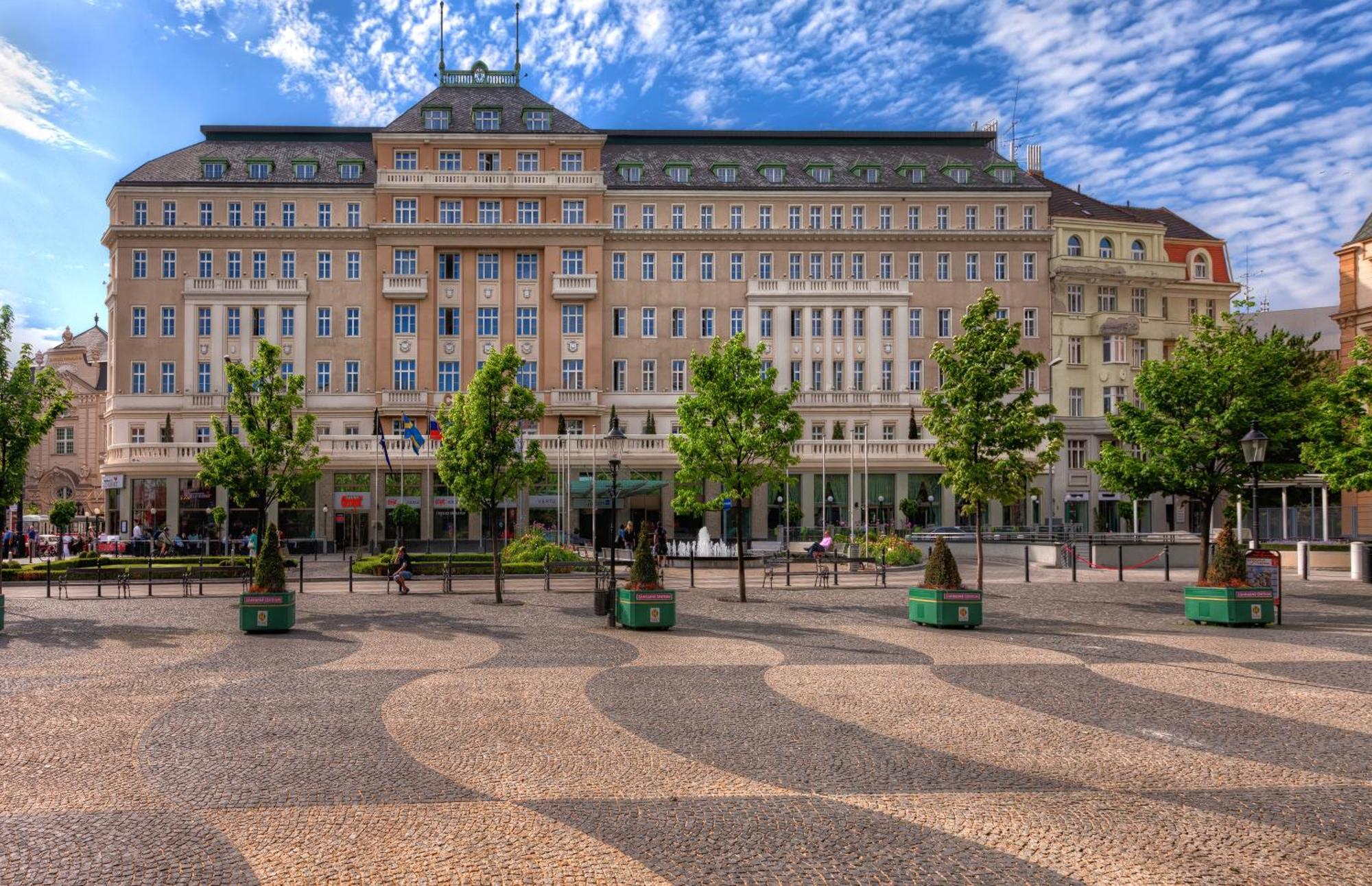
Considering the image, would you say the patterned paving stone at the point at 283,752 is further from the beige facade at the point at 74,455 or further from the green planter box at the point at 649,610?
the beige facade at the point at 74,455

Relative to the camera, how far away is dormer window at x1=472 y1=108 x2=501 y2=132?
A: 201 feet

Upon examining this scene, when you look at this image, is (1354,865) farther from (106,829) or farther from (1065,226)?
(1065,226)

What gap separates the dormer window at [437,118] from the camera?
6103cm

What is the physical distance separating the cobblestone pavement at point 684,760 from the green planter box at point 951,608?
1619mm

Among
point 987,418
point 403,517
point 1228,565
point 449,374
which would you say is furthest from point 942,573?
point 449,374

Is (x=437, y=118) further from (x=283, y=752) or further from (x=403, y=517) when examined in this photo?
(x=283, y=752)

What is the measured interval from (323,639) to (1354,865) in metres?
16.7

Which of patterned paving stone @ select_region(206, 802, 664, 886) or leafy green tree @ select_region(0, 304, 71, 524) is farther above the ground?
leafy green tree @ select_region(0, 304, 71, 524)

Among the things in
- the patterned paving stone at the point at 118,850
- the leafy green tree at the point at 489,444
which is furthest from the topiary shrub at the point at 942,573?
the patterned paving stone at the point at 118,850

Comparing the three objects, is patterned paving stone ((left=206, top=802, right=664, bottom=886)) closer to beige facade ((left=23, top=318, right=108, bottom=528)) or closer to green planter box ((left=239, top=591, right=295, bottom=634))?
green planter box ((left=239, top=591, right=295, bottom=634))

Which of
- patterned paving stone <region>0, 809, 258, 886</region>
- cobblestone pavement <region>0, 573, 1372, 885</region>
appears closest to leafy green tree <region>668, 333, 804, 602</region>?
cobblestone pavement <region>0, 573, 1372, 885</region>

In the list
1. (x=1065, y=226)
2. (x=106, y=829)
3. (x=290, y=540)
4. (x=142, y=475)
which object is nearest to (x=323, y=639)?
(x=106, y=829)

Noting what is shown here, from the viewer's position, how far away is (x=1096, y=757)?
32.8ft

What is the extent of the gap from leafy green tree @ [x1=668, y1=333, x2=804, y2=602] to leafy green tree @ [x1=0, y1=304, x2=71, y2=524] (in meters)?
16.9
